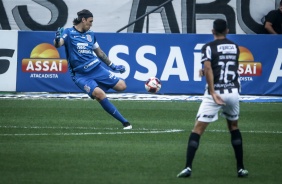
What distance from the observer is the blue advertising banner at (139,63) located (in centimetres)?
2444

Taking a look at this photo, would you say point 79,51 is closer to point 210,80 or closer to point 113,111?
point 113,111

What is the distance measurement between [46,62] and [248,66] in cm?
547

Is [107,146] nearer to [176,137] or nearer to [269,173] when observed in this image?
[176,137]

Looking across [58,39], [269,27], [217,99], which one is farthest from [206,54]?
[269,27]

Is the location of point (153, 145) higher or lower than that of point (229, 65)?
lower

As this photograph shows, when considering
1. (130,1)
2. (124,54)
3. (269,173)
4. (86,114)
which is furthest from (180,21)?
(269,173)

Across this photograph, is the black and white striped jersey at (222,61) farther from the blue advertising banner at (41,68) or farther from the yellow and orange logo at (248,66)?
the blue advertising banner at (41,68)

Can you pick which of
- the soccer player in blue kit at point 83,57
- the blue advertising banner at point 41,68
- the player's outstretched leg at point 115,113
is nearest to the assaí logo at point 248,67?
the blue advertising banner at point 41,68

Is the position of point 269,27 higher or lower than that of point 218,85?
higher

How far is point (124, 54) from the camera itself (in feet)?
80.3

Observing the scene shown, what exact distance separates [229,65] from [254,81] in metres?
13.0

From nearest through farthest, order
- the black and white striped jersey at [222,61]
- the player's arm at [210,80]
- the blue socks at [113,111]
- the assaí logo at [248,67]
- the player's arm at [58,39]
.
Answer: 1. the player's arm at [210,80]
2. the black and white striped jersey at [222,61]
3. the blue socks at [113,111]
4. the player's arm at [58,39]
5. the assaí logo at [248,67]

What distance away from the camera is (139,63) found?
80.2 ft

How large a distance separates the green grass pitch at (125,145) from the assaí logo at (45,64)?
6.37ft
